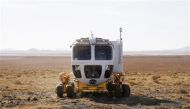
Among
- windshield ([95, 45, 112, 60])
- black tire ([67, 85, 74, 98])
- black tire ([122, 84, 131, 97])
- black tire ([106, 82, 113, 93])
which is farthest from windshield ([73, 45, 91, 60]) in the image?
black tire ([122, 84, 131, 97])

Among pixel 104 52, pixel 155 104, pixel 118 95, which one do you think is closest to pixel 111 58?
pixel 104 52

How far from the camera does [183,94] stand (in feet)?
92.4

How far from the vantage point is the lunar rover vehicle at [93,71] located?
25.6m

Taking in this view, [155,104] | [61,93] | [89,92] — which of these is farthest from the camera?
[89,92]

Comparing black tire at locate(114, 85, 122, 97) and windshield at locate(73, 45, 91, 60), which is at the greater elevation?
windshield at locate(73, 45, 91, 60)

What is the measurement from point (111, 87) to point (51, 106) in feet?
19.3

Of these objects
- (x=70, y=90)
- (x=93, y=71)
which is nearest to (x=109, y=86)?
(x=93, y=71)

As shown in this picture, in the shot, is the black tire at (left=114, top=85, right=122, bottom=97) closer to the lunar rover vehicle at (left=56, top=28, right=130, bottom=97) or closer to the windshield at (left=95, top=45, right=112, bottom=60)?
the lunar rover vehicle at (left=56, top=28, right=130, bottom=97)

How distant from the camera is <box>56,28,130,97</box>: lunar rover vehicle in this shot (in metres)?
25.6

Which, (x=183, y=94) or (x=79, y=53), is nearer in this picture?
(x=79, y=53)

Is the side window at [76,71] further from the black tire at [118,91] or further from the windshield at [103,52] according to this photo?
the black tire at [118,91]

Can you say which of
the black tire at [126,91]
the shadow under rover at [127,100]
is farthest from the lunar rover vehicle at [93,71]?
the shadow under rover at [127,100]

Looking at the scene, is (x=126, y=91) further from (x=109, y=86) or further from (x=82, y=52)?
(x=82, y=52)

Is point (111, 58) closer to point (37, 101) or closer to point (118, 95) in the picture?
point (118, 95)
